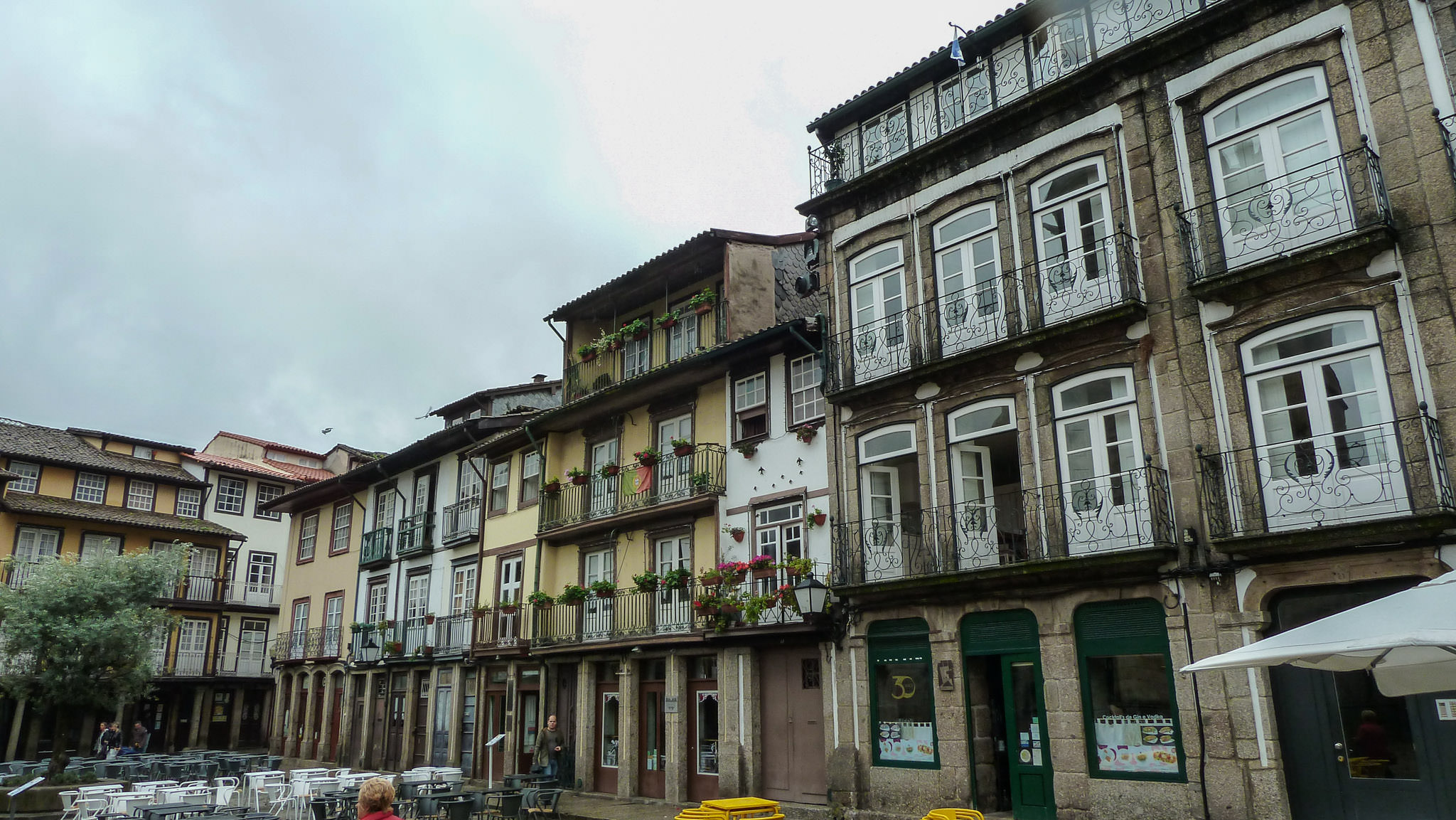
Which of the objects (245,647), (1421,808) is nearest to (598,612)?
(1421,808)

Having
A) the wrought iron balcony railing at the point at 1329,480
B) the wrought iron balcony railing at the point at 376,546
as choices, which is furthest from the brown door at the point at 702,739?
the wrought iron balcony railing at the point at 376,546

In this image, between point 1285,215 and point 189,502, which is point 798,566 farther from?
point 189,502

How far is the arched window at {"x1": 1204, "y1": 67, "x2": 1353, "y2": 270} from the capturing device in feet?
39.0

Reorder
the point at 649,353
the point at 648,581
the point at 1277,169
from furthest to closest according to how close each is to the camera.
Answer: the point at 649,353 → the point at 648,581 → the point at 1277,169

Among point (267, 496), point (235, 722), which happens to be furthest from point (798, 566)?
point (267, 496)

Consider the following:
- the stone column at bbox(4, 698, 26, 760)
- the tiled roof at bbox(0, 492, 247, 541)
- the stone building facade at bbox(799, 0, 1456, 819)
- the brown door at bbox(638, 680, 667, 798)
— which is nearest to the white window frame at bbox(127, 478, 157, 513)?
the tiled roof at bbox(0, 492, 247, 541)

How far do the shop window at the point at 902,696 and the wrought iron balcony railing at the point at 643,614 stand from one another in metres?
1.74

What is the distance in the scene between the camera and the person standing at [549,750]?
2038 cm

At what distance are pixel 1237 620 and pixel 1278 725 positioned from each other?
1.21m

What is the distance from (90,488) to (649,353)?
26429 mm

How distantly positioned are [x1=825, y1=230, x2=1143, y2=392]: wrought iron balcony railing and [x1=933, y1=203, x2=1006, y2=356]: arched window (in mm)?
16

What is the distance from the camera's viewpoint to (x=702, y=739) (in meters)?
19.6

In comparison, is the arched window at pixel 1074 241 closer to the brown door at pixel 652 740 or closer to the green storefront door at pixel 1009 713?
the green storefront door at pixel 1009 713

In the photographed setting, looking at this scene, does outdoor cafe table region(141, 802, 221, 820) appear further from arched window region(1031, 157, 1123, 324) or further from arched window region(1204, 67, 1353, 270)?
arched window region(1204, 67, 1353, 270)
